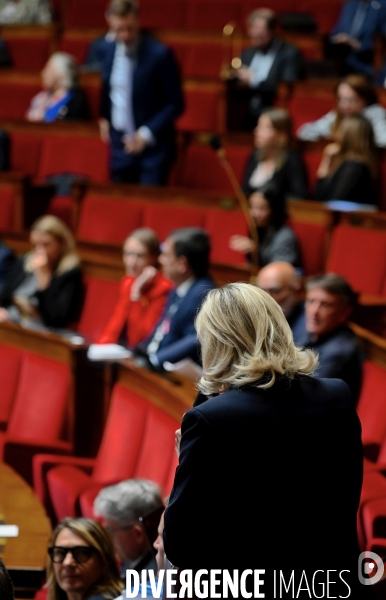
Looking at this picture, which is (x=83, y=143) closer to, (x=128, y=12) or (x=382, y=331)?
(x=128, y=12)

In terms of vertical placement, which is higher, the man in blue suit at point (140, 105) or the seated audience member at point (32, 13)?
the seated audience member at point (32, 13)

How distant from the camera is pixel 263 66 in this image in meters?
2.68

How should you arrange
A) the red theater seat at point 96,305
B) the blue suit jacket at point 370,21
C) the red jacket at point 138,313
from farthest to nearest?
the blue suit jacket at point 370,21
the red theater seat at point 96,305
the red jacket at point 138,313

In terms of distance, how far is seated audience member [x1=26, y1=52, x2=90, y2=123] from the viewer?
2.63 meters

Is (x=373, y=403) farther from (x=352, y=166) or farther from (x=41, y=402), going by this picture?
(x=352, y=166)

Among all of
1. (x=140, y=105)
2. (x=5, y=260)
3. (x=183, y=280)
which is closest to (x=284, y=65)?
(x=140, y=105)

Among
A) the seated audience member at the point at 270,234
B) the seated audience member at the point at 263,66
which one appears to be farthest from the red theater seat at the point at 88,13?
the seated audience member at the point at 270,234

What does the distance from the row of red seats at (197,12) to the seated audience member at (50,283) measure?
1427mm

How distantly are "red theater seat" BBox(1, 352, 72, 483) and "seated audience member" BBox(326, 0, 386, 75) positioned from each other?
153cm

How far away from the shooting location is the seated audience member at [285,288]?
1437 millimetres

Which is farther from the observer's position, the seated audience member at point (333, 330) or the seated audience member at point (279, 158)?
the seated audience member at point (279, 158)

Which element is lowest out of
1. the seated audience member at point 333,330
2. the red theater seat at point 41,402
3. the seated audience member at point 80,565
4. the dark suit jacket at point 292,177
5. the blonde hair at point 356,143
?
the red theater seat at point 41,402

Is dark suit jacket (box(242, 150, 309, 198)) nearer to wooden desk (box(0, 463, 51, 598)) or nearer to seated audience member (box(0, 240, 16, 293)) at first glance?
seated audience member (box(0, 240, 16, 293))

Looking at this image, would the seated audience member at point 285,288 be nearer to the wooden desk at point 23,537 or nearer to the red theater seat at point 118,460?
the red theater seat at point 118,460
